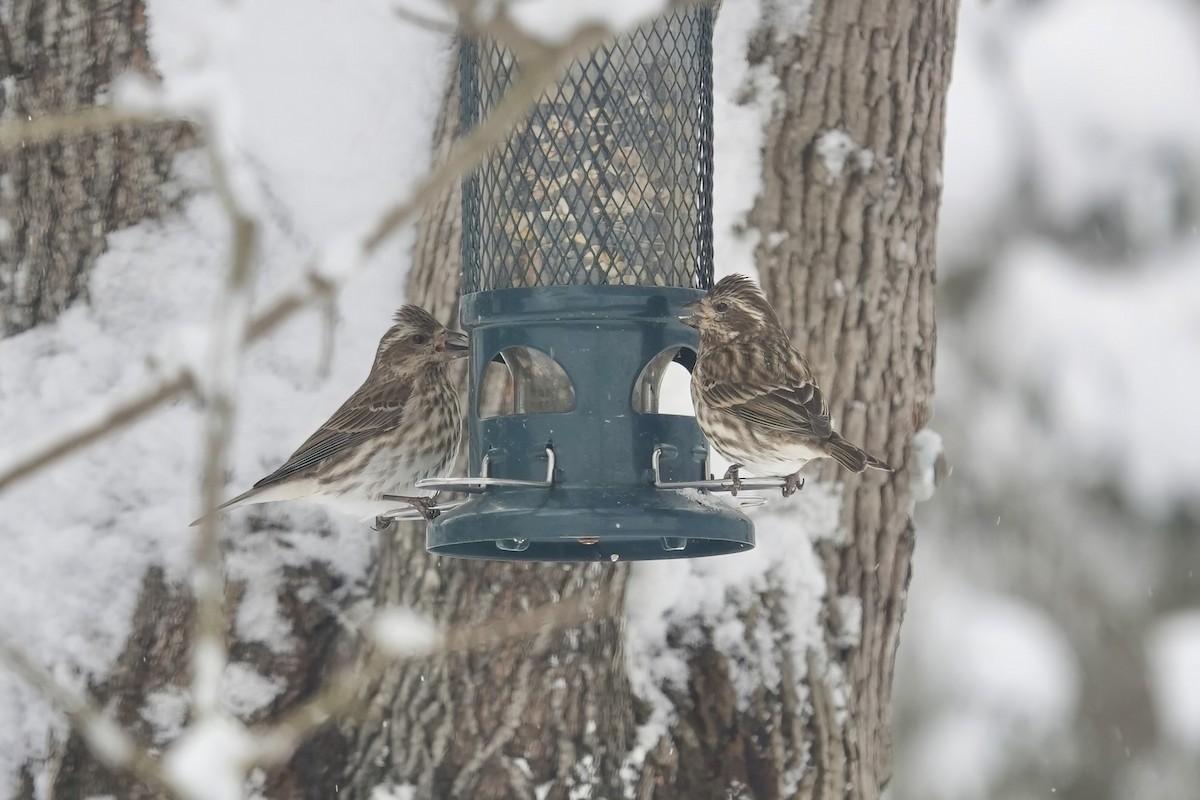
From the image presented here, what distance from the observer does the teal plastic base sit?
4.57 meters

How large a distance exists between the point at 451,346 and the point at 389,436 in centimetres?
35

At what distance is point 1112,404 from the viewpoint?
8.26 meters

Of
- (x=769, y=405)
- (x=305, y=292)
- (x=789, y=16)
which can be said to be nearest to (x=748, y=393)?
(x=769, y=405)

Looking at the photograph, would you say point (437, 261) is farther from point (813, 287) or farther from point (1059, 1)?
point (1059, 1)

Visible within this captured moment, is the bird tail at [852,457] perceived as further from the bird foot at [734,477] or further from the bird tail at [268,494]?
the bird tail at [268,494]

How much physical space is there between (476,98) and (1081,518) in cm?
398

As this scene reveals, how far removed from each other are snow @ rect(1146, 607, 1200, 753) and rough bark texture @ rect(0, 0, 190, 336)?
16.3 feet

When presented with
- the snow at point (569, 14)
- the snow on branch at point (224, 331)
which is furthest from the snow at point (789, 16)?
the snow at point (569, 14)

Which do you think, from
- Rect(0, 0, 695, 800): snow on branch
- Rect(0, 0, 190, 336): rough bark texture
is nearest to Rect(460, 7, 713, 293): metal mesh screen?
Rect(0, 0, 190, 336): rough bark texture

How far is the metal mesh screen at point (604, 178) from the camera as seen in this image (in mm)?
5160

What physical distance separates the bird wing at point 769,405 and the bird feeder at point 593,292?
5.5 inches

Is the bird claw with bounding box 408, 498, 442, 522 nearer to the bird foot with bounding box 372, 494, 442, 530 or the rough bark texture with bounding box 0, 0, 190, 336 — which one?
the bird foot with bounding box 372, 494, 442, 530

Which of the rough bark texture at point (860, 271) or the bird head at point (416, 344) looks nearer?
the bird head at point (416, 344)

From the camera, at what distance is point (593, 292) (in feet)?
16.3
